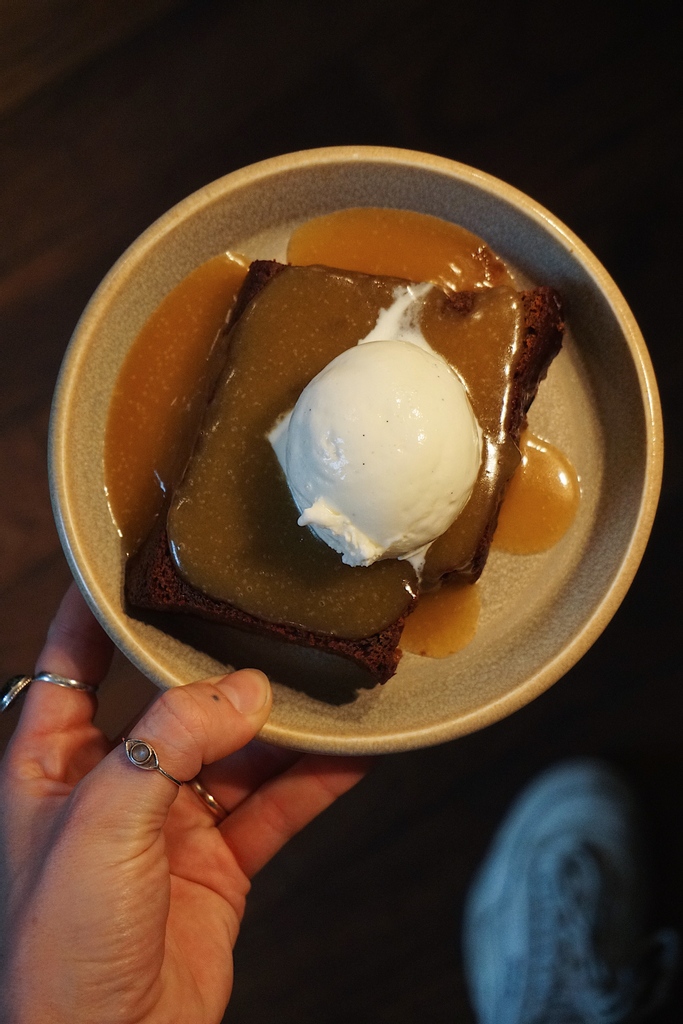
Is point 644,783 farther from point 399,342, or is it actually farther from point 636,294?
point 399,342

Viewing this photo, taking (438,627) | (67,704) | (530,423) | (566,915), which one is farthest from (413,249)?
(566,915)

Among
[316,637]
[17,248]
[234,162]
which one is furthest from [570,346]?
[17,248]

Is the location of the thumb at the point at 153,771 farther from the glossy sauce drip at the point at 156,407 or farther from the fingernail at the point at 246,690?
the glossy sauce drip at the point at 156,407

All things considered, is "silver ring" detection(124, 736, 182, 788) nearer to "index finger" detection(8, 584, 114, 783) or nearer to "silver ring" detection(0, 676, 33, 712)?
"index finger" detection(8, 584, 114, 783)

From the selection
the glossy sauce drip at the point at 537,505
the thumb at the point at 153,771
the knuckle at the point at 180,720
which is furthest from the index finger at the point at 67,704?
Result: the glossy sauce drip at the point at 537,505

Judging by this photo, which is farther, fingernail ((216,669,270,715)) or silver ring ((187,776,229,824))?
silver ring ((187,776,229,824))

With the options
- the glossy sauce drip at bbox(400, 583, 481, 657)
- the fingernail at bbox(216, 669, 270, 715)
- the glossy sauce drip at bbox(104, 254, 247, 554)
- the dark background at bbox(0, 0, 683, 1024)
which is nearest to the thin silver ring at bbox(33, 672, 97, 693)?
the dark background at bbox(0, 0, 683, 1024)
